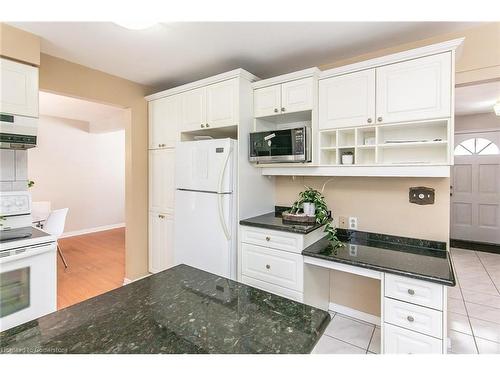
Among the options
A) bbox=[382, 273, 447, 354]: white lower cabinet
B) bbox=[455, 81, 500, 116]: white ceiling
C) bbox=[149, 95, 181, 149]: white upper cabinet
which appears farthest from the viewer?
bbox=[455, 81, 500, 116]: white ceiling

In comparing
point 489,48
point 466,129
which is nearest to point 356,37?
point 489,48

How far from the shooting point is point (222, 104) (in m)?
2.55

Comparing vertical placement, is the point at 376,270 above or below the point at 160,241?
above

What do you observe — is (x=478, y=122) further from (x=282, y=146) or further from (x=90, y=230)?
(x=90, y=230)

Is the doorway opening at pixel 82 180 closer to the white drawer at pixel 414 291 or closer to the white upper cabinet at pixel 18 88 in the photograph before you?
the white upper cabinet at pixel 18 88

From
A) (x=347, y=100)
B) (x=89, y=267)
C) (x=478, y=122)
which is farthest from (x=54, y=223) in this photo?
(x=478, y=122)

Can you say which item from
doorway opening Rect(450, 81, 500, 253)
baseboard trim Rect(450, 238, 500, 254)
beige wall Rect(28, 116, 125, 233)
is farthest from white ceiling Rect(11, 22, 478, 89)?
baseboard trim Rect(450, 238, 500, 254)

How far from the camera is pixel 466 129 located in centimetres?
463

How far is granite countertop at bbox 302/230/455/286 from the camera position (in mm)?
1621

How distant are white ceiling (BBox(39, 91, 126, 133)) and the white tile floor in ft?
13.5

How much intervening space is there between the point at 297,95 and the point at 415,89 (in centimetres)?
89

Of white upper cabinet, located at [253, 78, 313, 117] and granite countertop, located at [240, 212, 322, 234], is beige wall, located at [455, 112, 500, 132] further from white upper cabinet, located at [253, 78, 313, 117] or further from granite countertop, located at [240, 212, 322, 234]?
granite countertop, located at [240, 212, 322, 234]
